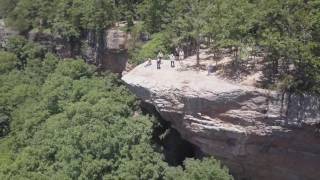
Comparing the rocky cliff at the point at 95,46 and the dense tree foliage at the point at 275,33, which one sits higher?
the dense tree foliage at the point at 275,33

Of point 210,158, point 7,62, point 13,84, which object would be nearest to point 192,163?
point 210,158

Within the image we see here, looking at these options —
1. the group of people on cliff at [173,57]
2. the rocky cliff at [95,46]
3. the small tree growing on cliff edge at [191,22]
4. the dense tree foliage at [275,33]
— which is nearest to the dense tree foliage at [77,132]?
the rocky cliff at [95,46]

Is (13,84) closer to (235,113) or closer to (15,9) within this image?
(15,9)

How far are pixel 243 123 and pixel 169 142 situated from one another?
1072cm

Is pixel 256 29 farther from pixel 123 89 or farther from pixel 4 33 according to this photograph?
pixel 4 33

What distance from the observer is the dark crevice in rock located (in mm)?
39969

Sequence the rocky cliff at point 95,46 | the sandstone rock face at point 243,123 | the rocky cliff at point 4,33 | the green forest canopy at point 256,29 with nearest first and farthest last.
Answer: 1. the green forest canopy at point 256,29
2. the sandstone rock face at point 243,123
3. the rocky cliff at point 95,46
4. the rocky cliff at point 4,33

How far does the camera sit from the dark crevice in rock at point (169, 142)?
131ft

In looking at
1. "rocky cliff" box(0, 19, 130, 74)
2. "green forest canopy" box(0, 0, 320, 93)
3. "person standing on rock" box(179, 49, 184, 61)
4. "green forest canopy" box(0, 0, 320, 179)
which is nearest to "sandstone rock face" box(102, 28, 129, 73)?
"rocky cliff" box(0, 19, 130, 74)

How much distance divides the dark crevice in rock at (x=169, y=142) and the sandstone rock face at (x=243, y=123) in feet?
15.2

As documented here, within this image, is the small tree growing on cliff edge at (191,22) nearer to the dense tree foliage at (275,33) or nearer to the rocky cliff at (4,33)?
the dense tree foliage at (275,33)

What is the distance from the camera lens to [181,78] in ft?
114

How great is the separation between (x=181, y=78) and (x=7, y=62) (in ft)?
109

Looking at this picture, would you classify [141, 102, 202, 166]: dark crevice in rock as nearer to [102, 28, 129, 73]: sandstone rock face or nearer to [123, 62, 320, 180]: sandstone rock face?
[123, 62, 320, 180]: sandstone rock face
